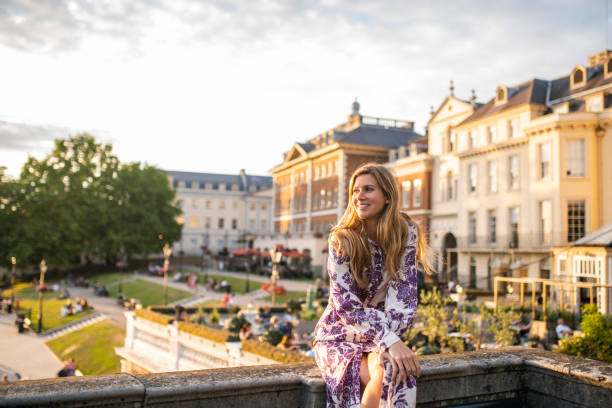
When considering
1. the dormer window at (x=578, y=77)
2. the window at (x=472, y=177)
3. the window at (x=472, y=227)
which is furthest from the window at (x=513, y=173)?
the dormer window at (x=578, y=77)

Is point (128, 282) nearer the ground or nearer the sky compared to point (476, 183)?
nearer the ground

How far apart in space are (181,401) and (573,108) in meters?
30.1

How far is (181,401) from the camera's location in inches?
137

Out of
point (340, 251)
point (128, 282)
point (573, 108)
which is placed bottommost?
point (128, 282)

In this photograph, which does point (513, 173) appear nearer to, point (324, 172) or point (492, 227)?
point (492, 227)

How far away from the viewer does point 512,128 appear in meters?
31.9

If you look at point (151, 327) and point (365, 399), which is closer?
point (365, 399)

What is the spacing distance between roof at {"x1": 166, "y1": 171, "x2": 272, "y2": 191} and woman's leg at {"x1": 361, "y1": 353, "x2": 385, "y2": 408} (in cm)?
8968

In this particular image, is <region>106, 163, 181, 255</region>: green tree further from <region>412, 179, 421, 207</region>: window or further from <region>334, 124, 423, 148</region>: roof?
<region>412, 179, 421, 207</region>: window

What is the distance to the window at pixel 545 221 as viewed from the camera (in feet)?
93.4

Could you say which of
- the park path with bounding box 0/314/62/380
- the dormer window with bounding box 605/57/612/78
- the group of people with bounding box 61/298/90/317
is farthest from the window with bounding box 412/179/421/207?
the park path with bounding box 0/314/62/380

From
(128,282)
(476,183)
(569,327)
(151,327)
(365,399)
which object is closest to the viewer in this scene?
(365,399)

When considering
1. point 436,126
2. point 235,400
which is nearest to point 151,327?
point 235,400

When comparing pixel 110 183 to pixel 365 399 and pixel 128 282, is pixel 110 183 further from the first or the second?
pixel 365 399
